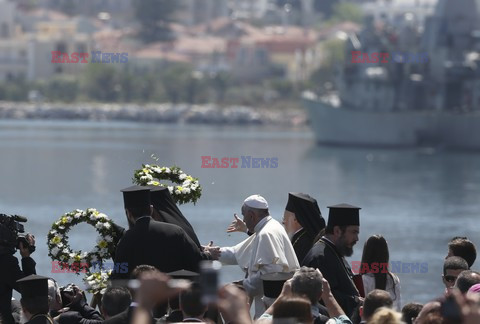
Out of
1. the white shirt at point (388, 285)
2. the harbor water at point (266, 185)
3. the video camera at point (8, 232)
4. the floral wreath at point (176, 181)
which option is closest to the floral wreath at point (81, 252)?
the floral wreath at point (176, 181)

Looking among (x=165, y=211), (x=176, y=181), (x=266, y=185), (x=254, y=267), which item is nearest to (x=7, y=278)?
(x=165, y=211)

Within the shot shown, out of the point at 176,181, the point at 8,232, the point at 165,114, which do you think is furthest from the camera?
the point at 165,114

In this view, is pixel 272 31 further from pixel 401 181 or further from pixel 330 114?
pixel 401 181

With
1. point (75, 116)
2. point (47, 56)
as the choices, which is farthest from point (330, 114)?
point (47, 56)

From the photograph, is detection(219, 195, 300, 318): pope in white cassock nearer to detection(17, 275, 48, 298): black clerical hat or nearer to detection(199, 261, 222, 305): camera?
detection(17, 275, 48, 298): black clerical hat

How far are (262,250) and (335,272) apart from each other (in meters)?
0.51

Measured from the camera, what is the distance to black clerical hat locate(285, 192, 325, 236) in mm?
9180

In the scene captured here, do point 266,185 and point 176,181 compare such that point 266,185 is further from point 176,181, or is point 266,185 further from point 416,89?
point 176,181

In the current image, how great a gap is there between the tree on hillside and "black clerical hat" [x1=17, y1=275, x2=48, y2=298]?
16383 centimetres

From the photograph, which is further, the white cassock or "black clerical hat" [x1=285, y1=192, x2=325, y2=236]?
"black clerical hat" [x1=285, y1=192, x2=325, y2=236]

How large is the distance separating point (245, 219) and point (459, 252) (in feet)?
4.52

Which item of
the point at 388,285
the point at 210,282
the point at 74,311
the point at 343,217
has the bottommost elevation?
the point at 74,311

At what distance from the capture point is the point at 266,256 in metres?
8.51

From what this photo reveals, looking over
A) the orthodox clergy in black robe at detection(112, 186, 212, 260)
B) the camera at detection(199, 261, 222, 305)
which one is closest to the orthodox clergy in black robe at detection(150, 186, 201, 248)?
the orthodox clergy in black robe at detection(112, 186, 212, 260)
